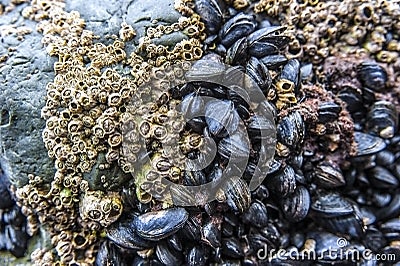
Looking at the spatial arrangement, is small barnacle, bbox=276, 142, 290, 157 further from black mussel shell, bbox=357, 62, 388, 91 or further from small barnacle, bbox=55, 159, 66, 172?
small barnacle, bbox=55, 159, 66, 172

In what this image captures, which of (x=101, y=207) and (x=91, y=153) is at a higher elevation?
(x=91, y=153)

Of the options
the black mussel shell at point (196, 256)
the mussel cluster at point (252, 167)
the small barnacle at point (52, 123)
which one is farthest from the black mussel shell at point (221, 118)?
the small barnacle at point (52, 123)

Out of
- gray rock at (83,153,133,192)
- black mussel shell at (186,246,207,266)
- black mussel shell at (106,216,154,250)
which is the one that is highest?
gray rock at (83,153,133,192)

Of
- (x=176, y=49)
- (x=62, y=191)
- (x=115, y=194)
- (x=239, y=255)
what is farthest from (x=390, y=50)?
(x=62, y=191)

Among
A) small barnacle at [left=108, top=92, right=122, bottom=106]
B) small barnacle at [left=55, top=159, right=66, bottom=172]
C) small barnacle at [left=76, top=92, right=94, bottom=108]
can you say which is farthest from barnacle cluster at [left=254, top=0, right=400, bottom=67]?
small barnacle at [left=55, top=159, right=66, bottom=172]

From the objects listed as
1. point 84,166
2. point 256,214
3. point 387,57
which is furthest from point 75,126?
point 387,57

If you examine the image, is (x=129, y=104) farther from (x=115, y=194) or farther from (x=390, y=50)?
(x=390, y=50)

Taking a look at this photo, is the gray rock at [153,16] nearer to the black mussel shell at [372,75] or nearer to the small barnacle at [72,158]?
the small barnacle at [72,158]

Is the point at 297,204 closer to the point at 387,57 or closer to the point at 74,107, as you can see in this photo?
the point at 387,57
